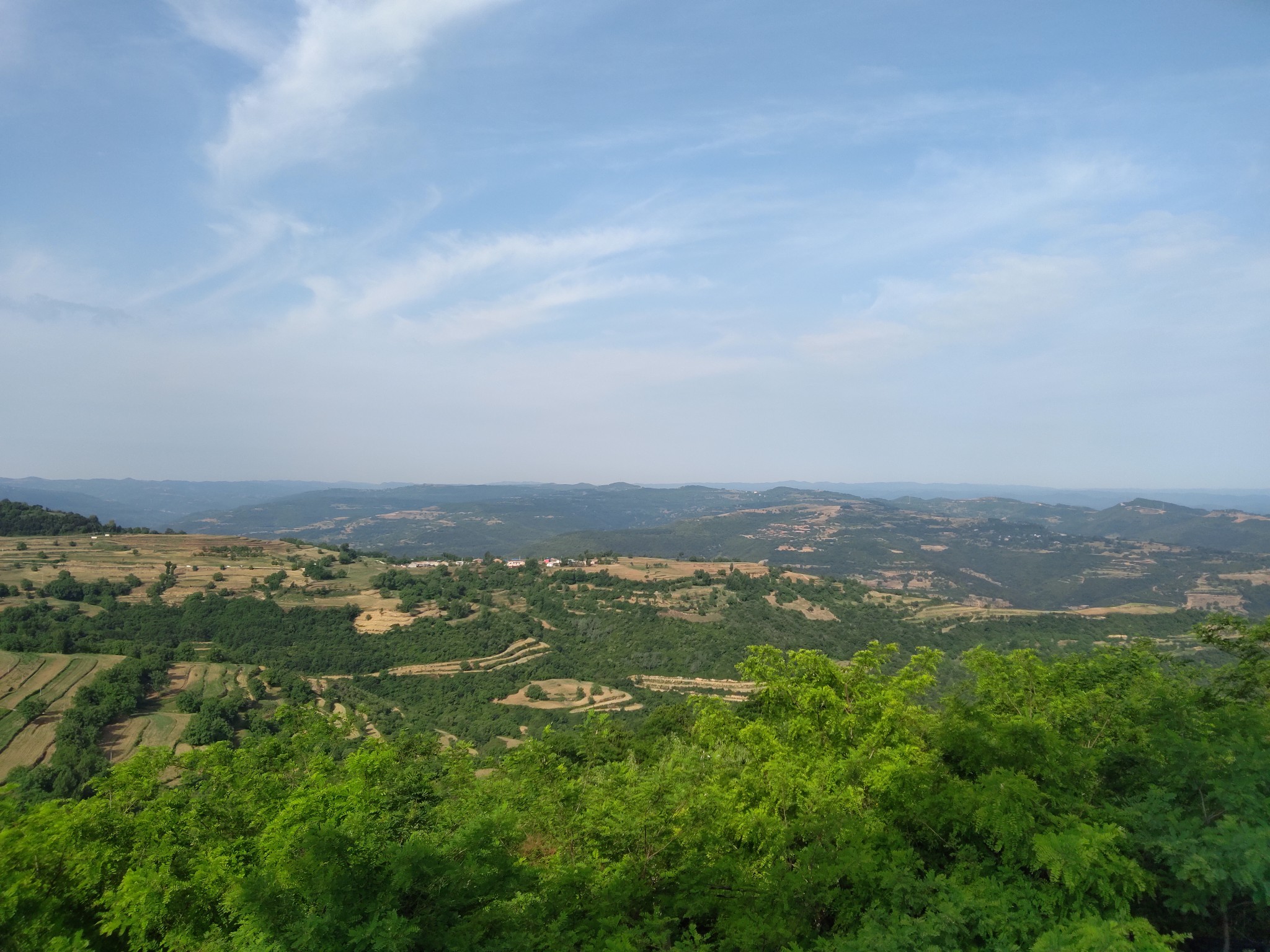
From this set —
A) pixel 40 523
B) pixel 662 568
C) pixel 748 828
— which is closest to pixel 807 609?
pixel 662 568

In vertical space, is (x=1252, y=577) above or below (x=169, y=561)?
below

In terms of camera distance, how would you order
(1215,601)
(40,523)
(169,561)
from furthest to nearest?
(1215,601) → (40,523) → (169,561)

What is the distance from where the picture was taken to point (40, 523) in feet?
369

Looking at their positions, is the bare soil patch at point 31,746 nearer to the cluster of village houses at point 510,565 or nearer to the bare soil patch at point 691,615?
the bare soil patch at point 691,615

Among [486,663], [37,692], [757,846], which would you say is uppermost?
[757,846]

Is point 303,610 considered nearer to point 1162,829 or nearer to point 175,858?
point 175,858

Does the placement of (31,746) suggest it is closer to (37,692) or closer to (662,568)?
(37,692)

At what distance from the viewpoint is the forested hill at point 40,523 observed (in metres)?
109

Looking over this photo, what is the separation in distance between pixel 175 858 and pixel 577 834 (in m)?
9.91

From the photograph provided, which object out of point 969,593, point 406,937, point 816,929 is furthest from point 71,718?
point 969,593

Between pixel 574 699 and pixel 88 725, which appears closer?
pixel 88 725

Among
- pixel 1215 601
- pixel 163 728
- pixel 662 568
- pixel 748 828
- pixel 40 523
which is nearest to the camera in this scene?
pixel 748 828

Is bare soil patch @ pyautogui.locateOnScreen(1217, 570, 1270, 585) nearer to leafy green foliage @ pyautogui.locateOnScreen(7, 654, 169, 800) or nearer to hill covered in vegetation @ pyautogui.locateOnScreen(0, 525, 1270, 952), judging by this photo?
hill covered in vegetation @ pyautogui.locateOnScreen(0, 525, 1270, 952)

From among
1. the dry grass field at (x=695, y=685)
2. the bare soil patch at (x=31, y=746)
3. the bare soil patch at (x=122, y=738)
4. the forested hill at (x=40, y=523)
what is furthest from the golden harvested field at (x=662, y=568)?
the forested hill at (x=40, y=523)
